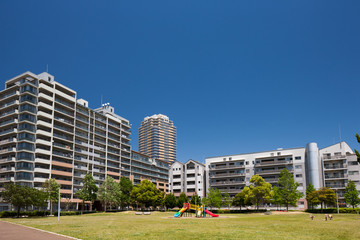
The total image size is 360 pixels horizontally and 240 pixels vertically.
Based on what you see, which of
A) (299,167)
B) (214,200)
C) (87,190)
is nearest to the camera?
(87,190)

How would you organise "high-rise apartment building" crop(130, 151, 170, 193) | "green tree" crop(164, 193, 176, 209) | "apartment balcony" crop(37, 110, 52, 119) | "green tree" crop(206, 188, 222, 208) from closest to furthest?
"apartment balcony" crop(37, 110, 52, 119)
"green tree" crop(206, 188, 222, 208)
"green tree" crop(164, 193, 176, 209)
"high-rise apartment building" crop(130, 151, 170, 193)

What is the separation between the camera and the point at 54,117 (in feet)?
339

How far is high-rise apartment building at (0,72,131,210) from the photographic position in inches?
3578

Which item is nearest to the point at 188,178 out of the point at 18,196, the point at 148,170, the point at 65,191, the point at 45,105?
the point at 148,170

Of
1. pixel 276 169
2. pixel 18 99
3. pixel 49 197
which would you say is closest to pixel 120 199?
pixel 49 197

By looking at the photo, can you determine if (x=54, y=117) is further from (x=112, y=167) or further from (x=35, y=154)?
(x=112, y=167)

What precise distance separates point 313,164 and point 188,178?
52.3 m

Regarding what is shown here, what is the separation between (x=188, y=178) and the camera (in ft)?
457

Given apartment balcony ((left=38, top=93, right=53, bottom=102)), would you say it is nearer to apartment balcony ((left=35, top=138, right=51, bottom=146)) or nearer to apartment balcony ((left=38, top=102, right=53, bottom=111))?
apartment balcony ((left=38, top=102, right=53, bottom=111))

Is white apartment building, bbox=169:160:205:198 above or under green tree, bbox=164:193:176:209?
above

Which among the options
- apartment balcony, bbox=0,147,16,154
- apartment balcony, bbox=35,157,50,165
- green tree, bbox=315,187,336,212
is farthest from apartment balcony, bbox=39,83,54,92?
green tree, bbox=315,187,336,212

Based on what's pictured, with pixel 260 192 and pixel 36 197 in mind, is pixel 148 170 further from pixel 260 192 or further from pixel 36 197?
pixel 36 197

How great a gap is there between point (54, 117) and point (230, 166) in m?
68.4

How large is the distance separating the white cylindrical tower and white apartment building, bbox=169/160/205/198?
44.8m
